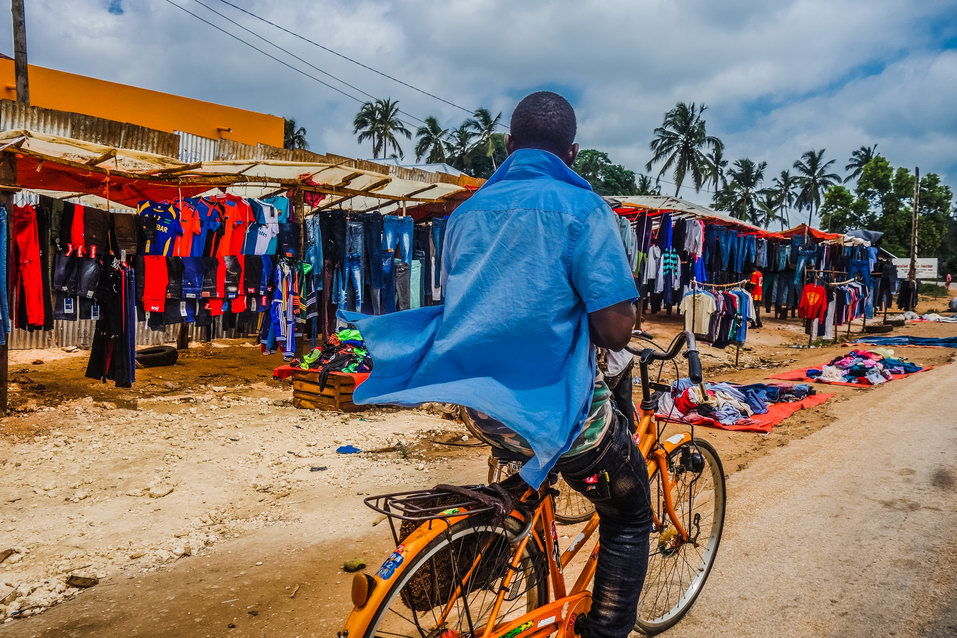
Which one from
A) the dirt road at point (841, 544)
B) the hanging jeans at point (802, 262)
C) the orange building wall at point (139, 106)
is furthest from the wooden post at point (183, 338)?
the hanging jeans at point (802, 262)

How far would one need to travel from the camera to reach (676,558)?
9.96 ft

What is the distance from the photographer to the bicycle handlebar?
244 centimetres

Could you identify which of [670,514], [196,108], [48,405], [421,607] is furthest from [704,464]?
[196,108]

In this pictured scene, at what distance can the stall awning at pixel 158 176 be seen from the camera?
6211 mm

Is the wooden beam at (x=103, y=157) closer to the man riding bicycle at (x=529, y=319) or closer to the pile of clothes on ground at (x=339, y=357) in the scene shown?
the pile of clothes on ground at (x=339, y=357)

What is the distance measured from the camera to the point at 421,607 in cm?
185

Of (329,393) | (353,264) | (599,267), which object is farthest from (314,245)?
(599,267)

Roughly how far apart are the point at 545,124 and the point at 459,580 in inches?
57.4

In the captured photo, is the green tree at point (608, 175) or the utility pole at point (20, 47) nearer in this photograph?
the utility pole at point (20, 47)

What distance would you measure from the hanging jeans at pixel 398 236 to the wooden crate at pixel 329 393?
7.94 feet

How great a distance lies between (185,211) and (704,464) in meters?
6.58

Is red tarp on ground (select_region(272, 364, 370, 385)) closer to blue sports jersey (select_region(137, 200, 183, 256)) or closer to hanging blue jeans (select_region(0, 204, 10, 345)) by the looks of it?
blue sports jersey (select_region(137, 200, 183, 256))

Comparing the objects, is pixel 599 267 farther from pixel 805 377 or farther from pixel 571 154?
pixel 805 377

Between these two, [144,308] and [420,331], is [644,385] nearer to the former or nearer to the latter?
[420,331]
